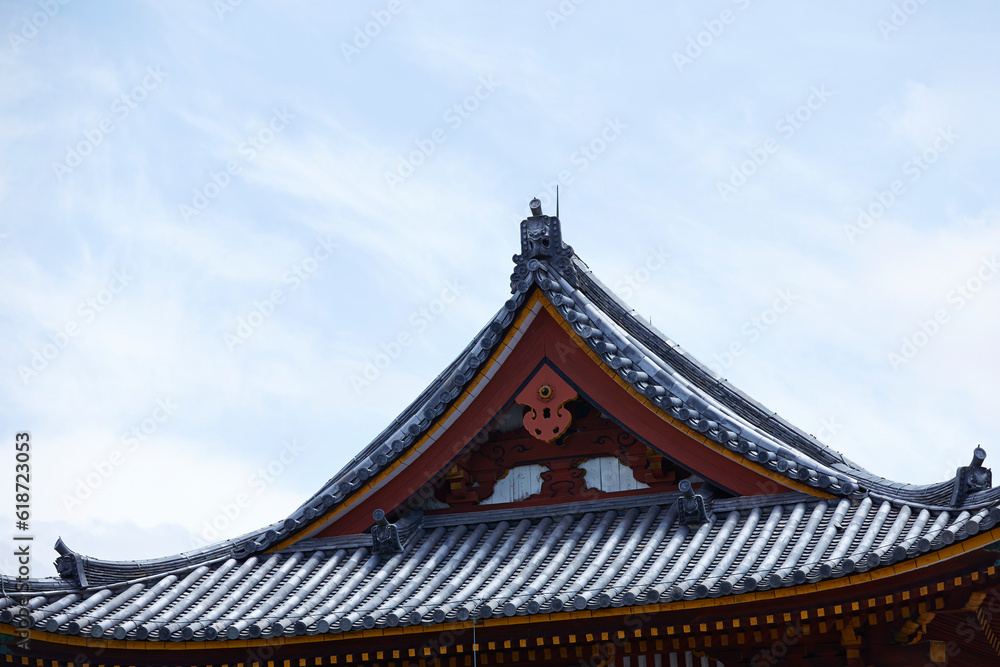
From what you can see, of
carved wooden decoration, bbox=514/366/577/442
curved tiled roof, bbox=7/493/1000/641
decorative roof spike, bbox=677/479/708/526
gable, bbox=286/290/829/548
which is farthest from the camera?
carved wooden decoration, bbox=514/366/577/442

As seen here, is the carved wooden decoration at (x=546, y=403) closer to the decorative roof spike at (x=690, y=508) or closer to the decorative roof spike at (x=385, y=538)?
the decorative roof spike at (x=690, y=508)

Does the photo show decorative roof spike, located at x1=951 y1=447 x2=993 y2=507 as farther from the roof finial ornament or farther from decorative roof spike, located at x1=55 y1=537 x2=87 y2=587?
decorative roof spike, located at x1=55 y1=537 x2=87 y2=587

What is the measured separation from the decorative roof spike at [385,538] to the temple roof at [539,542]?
2cm

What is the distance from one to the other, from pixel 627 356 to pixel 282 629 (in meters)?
4.20

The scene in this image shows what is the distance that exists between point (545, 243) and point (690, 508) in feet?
11.9

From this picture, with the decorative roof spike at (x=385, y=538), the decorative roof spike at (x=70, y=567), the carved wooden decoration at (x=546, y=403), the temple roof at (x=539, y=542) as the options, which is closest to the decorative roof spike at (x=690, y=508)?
the temple roof at (x=539, y=542)

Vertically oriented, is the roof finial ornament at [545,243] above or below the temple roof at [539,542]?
above

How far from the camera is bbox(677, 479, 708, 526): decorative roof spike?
9.87 m

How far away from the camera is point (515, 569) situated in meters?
9.84

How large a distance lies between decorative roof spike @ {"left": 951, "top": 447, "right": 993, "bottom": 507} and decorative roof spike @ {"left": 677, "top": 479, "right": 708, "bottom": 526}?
6.85 ft

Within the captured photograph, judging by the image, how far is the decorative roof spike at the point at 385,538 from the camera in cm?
1066

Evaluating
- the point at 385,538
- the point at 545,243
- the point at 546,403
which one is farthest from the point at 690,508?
the point at 545,243

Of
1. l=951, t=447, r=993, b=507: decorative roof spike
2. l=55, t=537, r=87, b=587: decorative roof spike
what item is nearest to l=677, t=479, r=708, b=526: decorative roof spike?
l=951, t=447, r=993, b=507: decorative roof spike

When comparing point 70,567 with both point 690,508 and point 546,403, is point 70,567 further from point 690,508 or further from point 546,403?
point 690,508
